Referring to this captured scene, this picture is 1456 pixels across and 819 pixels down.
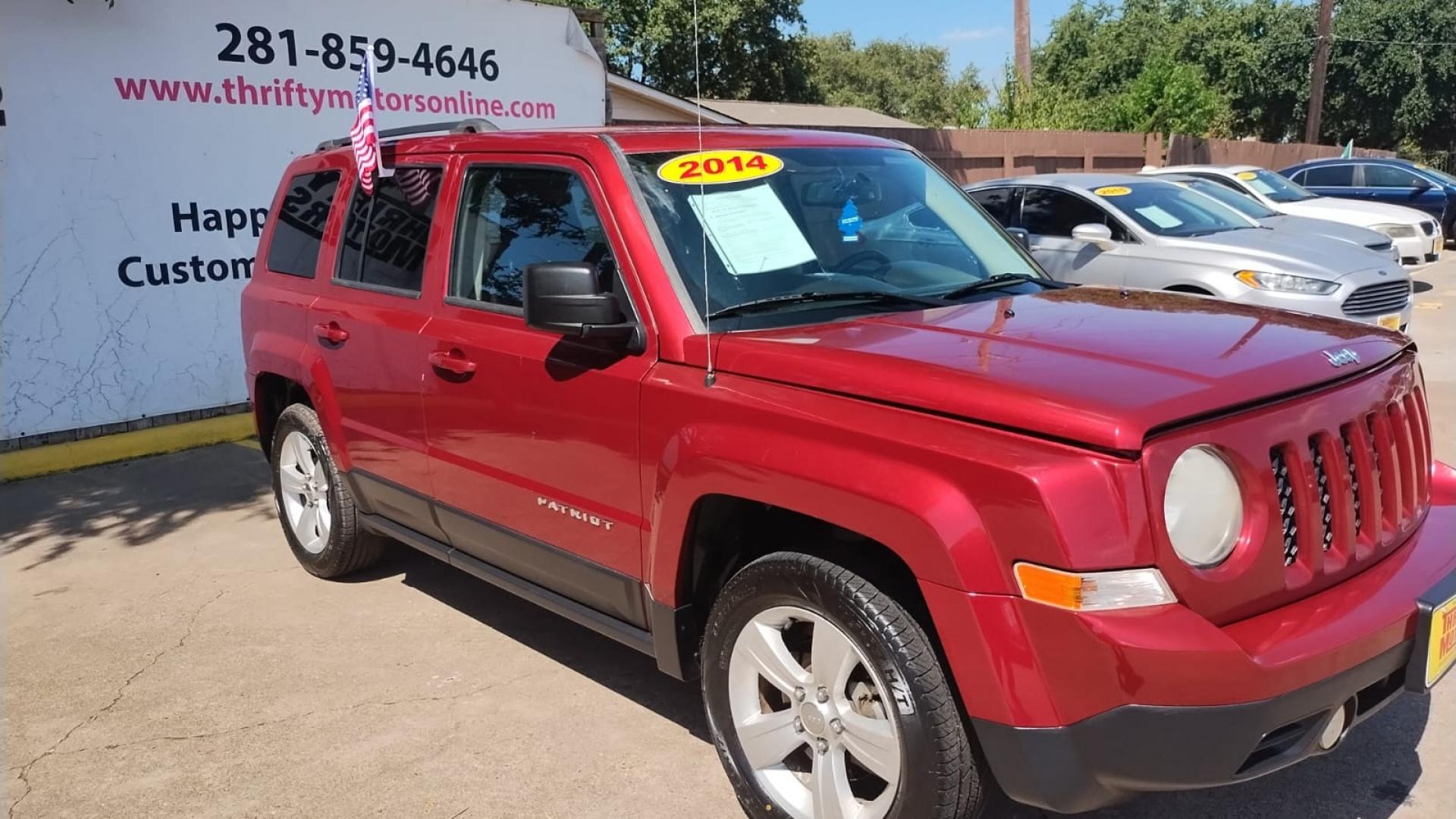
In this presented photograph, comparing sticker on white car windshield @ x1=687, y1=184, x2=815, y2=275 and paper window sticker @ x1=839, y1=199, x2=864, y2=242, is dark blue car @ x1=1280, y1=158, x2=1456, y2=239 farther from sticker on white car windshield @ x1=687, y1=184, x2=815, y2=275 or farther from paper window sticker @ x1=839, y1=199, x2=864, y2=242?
sticker on white car windshield @ x1=687, y1=184, x2=815, y2=275

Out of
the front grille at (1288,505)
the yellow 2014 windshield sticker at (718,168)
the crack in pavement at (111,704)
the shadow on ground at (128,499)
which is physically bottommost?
the crack in pavement at (111,704)

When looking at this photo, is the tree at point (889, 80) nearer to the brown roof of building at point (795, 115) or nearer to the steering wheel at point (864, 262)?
the brown roof of building at point (795, 115)

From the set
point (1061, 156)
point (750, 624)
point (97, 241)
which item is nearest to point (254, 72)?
point (97, 241)

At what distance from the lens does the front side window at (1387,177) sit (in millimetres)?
19094

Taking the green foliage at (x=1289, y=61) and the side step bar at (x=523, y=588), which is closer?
the side step bar at (x=523, y=588)

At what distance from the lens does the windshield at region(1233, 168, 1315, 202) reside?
1471 cm

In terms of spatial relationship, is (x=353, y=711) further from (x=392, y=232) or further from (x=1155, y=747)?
(x=1155, y=747)

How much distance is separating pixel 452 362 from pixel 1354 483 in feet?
9.08

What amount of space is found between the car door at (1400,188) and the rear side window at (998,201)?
1216 cm

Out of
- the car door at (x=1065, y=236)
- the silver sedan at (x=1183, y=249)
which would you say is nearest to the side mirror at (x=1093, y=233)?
the silver sedan at (x=1183, y=249)

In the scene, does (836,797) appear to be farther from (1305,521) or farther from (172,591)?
(172,591)

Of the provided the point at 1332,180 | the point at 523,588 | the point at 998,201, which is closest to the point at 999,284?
the point at 523,588

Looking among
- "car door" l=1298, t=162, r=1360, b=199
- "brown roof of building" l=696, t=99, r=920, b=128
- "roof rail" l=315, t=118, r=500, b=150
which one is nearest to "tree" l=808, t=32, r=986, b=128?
"brown roof of building" l=696, t=99, r=920, b=128

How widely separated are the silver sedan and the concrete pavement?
4.77 m
